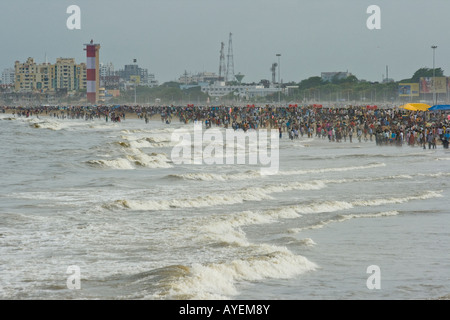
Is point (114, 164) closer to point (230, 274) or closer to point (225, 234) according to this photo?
point (225, 234)

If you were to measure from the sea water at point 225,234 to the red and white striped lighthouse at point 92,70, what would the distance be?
16034cm

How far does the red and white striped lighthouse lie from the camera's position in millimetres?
181875

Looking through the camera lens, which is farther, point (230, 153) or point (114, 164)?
point (230, 153)

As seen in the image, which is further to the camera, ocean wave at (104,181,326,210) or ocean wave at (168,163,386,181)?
ocean wave at (168,163,386,181)

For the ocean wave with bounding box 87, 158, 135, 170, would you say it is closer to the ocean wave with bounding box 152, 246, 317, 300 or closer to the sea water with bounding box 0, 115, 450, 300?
the sea water with bounding box 0, 115, 450, 300

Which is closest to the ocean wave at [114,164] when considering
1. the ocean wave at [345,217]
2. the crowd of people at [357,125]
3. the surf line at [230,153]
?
the surf line at [230,153]

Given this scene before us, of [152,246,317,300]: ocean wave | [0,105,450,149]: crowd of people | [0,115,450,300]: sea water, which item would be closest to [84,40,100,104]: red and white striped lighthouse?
[0,105,450,149]: crowd of people

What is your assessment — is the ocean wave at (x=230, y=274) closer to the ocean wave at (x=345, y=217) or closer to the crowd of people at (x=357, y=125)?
the ocean wave at (x=345, y=217)

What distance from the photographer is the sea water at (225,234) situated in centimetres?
959

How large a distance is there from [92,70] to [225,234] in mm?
175707

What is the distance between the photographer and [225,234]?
43.6 feet

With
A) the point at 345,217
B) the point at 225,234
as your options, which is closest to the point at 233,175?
the point at 345,217

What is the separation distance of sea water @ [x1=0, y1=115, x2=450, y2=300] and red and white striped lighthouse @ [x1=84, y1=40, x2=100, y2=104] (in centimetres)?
16034

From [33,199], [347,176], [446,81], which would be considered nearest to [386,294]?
[33,199]
